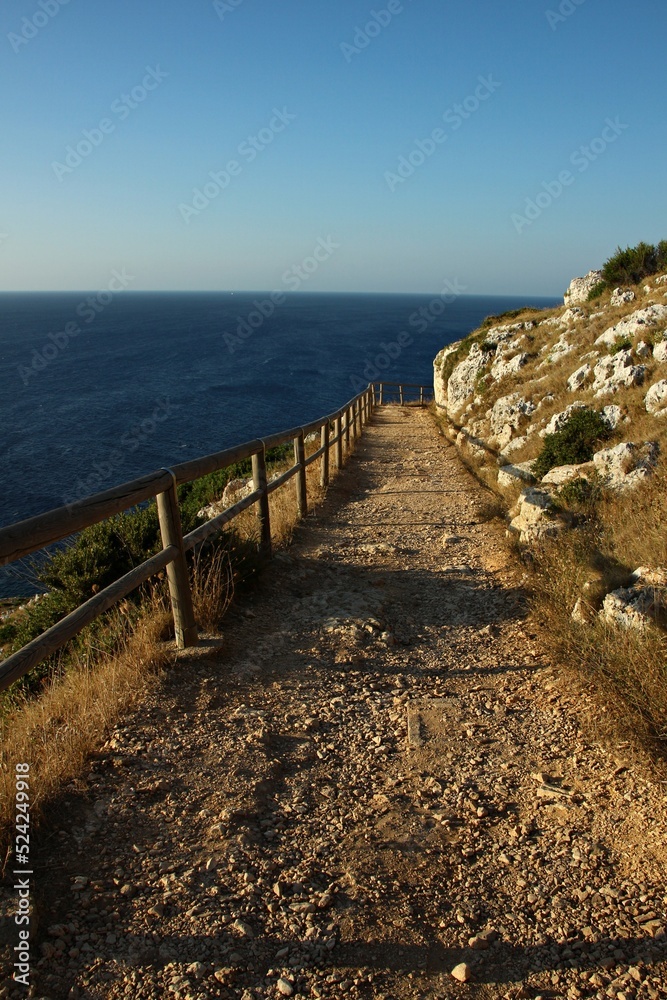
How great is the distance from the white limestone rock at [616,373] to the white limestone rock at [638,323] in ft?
2.28

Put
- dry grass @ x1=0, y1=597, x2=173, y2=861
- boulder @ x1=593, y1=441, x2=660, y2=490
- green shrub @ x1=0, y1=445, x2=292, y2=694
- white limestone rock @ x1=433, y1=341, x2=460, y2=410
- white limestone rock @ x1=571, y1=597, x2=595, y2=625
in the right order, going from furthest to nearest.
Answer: white limestone rock @ x1=433, y1=341, x2=460, y2=410 < boulder @ x1=593, y1=441, x2=660, y2=490 < green shrub @ x1=0, y1=445, x2=292, y2=694 < white limestone rock @ x1=571, y1=597, x2=595, y2=625 < dry grass @ x1=0, y1=597, x2=173, y2=861

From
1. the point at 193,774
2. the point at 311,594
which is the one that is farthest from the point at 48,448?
the point at 193,774

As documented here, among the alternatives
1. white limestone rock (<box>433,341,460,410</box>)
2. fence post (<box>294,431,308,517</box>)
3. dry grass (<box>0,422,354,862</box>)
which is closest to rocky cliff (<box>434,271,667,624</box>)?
white limestone rock (<box>433,341,460,410</box>)

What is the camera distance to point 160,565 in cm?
403

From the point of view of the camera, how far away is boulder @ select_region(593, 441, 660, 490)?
23.4 ft

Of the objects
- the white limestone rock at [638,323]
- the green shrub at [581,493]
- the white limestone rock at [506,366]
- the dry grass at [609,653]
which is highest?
the white limestone rock at [638,323]

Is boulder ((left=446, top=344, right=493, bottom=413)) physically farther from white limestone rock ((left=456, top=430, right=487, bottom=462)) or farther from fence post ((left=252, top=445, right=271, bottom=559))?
fence post ((left=252, top=445, right=271, bottom=559))

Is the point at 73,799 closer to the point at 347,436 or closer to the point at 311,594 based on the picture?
the point at 311,594

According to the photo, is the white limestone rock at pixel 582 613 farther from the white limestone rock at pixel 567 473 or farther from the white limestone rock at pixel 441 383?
the white limestone rock at pixel 441 383

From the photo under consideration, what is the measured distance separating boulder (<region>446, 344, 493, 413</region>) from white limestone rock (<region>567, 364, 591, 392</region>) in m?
7.46

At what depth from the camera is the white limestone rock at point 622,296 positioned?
1593 centimetres

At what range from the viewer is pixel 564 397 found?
12.6 meters

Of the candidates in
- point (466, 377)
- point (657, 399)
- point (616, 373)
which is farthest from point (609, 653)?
point (466, 377)

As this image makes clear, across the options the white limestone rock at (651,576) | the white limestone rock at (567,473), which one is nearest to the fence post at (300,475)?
the white limestone rock at (567,473)
